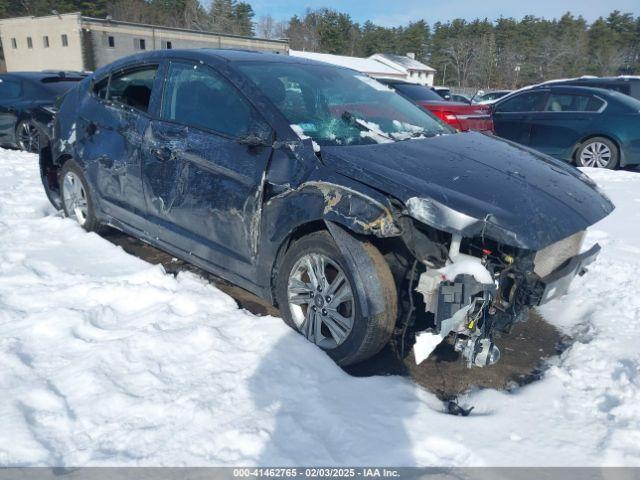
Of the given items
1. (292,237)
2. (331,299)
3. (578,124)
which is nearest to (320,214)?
(292,237)

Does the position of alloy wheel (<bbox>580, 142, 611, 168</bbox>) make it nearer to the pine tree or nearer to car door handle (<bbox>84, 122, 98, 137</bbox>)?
car door handle (<bbox>84, 122, 98, 137</bbox>)

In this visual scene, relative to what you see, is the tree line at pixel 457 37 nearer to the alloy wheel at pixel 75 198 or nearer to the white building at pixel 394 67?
the white building at pixel 394 67

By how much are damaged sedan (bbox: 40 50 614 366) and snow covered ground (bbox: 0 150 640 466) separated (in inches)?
11.5

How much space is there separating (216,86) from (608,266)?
3.46 m

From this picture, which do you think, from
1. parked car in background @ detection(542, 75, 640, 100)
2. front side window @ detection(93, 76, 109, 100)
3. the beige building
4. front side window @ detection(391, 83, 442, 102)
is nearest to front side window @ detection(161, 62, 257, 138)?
front side window @ detection(93, 76, 109, 100)

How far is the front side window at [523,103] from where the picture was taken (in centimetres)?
885

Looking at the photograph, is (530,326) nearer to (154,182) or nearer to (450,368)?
(450,368)

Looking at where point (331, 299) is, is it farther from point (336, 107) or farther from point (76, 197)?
point (76, 197)

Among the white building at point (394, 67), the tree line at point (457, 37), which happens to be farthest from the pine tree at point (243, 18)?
the white building at point (394, 67)

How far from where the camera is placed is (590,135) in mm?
8203

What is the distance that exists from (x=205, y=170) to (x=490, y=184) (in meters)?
1.78

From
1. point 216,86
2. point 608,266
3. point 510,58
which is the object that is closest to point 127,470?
point 216,86

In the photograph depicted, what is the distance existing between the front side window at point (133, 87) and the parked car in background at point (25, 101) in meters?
4.64

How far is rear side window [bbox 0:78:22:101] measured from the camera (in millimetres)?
8539
